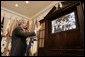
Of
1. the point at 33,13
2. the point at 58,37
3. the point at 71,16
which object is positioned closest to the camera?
the point at 71,16

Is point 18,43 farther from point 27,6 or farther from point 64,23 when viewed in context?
point 27,6

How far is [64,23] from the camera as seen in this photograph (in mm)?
2777

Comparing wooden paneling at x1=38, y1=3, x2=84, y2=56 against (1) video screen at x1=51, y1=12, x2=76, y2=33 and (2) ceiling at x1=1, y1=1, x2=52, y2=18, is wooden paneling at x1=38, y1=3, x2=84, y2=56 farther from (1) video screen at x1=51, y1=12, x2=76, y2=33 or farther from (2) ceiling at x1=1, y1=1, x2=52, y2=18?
(2) ceiling at x1=1, y1=1, x2=52, y2=18

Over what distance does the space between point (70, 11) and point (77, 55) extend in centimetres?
123

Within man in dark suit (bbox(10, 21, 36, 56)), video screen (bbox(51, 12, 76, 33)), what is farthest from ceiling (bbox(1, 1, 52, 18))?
man in dark suit (bbox(10, 21, 36, 56))

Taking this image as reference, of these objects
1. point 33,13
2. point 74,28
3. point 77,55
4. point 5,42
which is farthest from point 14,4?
point 77,55

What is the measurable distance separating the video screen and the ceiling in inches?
47.8

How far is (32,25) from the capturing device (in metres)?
4.76

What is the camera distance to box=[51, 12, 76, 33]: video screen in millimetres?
2540

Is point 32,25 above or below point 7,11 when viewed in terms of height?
below

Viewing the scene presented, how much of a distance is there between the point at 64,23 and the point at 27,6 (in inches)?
83.3

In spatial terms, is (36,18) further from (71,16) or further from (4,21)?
(71,16)

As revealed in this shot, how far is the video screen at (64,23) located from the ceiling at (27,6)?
1213 millimetres

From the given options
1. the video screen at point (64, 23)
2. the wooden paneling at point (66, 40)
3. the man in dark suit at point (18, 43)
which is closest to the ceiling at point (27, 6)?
the wooden paneling at point (66, 40)
